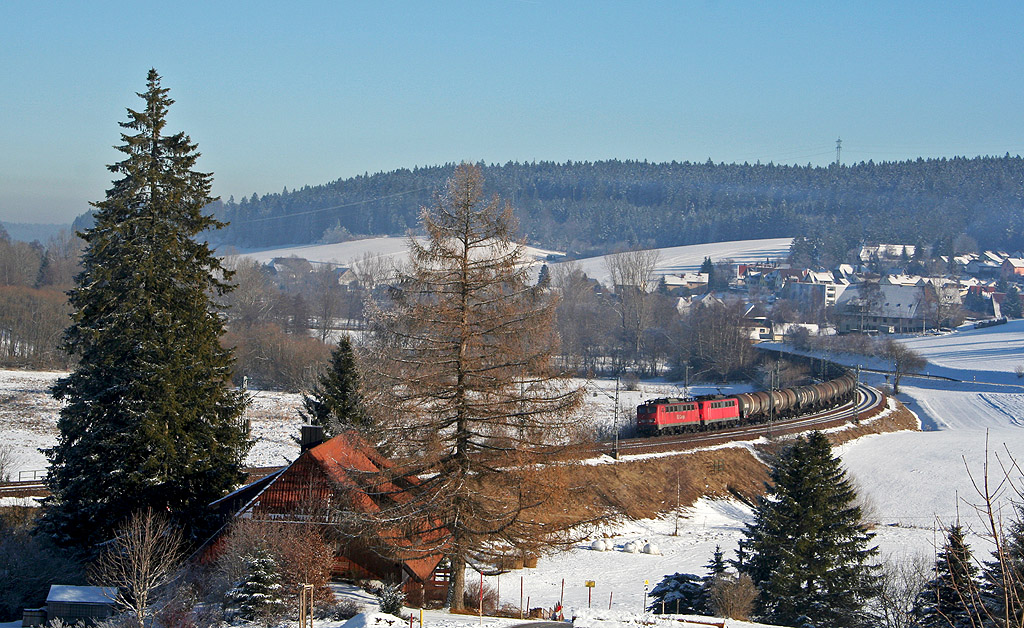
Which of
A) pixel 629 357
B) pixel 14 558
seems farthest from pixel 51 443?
pixel 629 357

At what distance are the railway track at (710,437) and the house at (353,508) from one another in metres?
13.4

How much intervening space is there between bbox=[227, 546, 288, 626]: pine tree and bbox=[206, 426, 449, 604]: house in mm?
2266

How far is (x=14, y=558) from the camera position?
25.9 metres

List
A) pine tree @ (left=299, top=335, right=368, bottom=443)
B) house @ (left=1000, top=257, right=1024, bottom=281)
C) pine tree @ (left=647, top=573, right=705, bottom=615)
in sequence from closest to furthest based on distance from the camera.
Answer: pine tree @ (left=647, top=573, right=705, bottom=615) → pine tree @ (left=299, top=335, right=368, bottom=443) → house @ (left=1000, top=257, right=1024, bottom=281)

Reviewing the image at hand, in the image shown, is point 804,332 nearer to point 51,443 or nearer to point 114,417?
point 51,443

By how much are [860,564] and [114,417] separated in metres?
23.4

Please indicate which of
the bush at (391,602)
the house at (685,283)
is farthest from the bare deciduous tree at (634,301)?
the bush at (391,602)

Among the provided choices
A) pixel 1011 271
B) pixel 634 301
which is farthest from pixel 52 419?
pixel 1011 271

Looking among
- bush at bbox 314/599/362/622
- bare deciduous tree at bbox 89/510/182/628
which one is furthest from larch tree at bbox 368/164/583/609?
bare deciduous tree at bbox 89/510/182/628

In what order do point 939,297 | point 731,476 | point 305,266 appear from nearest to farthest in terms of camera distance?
1. point 731,476
2. point 939,297
3. point 305,266

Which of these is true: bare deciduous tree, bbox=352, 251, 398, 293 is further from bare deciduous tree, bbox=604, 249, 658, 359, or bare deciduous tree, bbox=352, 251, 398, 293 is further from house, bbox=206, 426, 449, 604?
house, bbox=206, 426, 449, 604

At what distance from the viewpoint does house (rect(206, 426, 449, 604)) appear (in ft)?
70.8

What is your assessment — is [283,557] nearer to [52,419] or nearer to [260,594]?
[260,594]

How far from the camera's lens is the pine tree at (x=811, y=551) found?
86.2 ft
